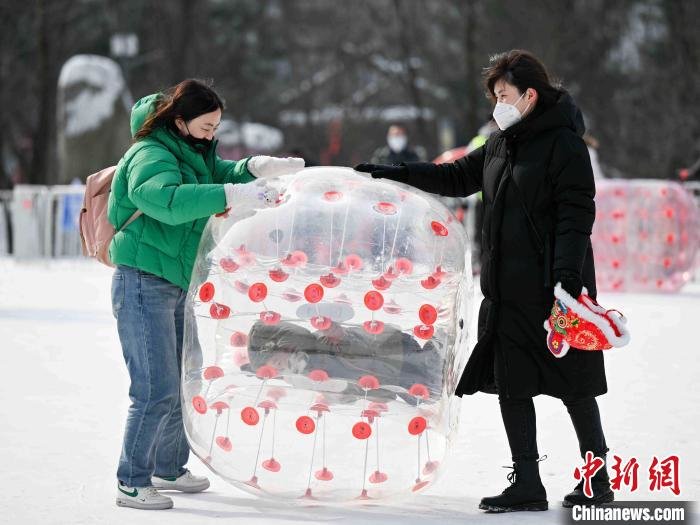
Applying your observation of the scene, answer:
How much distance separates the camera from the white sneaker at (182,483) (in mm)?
4898

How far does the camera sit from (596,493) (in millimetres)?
4645

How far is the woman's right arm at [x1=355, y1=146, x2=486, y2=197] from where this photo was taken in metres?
4.89

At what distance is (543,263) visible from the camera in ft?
14.9

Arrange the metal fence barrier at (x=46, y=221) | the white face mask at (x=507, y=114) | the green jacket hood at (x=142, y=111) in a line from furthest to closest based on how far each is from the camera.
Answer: the metal fence barrier at (x=46, y=221) < the green jacket hood at (x=142, y=111) < the white face mask at (x=507, y=114)

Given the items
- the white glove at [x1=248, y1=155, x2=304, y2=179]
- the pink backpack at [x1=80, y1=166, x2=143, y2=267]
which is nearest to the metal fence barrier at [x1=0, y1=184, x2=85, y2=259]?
the pink backpack at [x1=80, y1=166, x2=143, y2=267]

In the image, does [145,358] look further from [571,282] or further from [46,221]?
[46,221]

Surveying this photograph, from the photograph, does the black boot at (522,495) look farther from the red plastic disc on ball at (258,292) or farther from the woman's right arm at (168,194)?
the woman's right arm at (168,194)

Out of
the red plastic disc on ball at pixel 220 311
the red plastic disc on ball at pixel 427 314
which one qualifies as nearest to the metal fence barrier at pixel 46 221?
the red plastic disc on ball at pixel 220 311

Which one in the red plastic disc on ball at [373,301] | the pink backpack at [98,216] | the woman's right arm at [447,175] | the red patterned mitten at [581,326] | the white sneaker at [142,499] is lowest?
the white sneaker at [142,499]

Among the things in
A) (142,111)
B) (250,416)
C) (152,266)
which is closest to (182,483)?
(250,416)

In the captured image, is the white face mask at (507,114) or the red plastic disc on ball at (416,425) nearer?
the red plastic disc on ball at (416,425)

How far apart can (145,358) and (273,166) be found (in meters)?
0.85

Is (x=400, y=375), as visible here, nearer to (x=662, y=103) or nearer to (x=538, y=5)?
(x=538, y=5)

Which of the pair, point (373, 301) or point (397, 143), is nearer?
point (373, 301)
